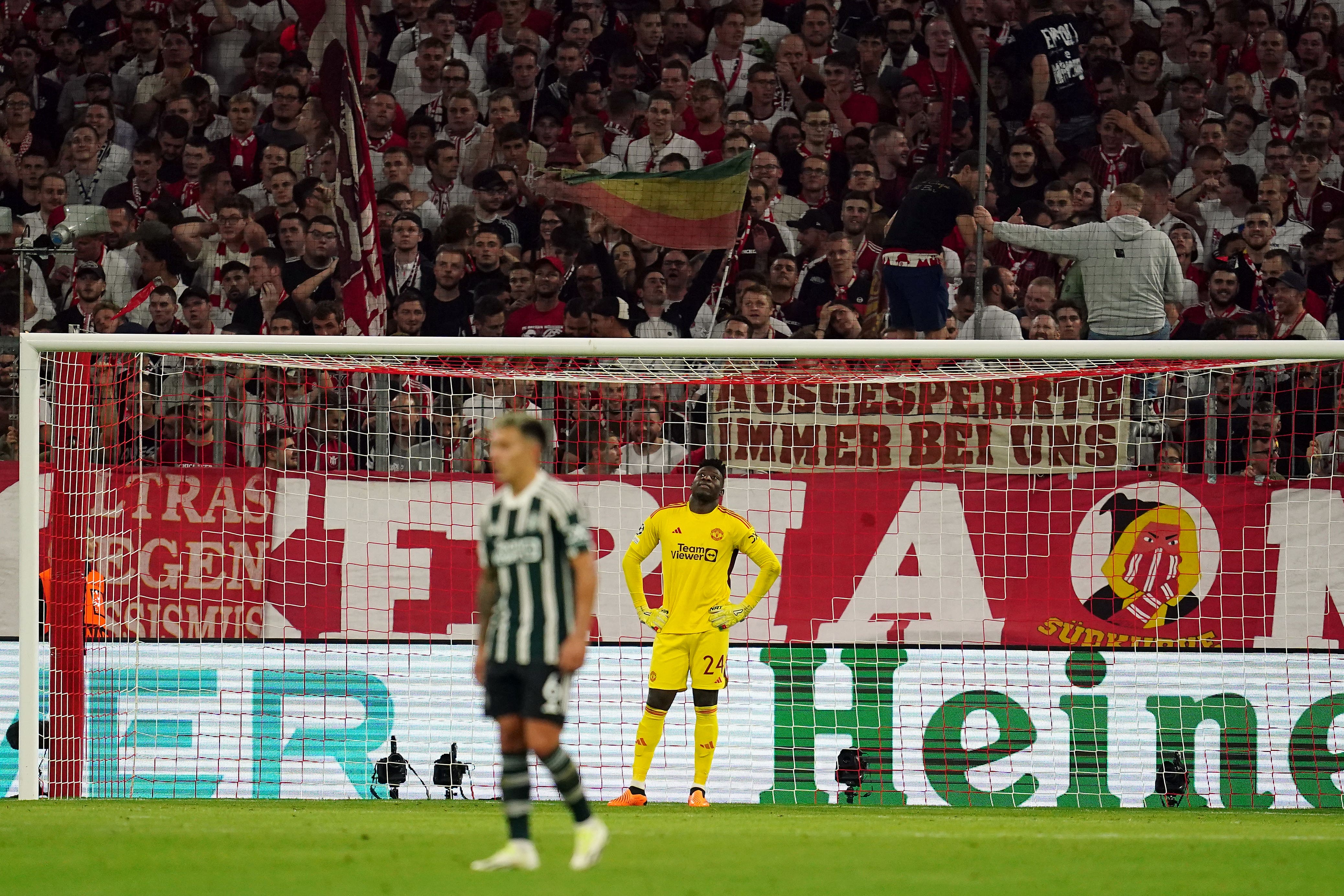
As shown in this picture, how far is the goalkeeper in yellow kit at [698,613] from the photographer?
8.59 m

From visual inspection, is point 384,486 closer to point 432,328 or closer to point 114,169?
point 432,328

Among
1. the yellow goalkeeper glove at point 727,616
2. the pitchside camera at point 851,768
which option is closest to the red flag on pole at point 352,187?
the yellow goalkeeper glove at point 727,616

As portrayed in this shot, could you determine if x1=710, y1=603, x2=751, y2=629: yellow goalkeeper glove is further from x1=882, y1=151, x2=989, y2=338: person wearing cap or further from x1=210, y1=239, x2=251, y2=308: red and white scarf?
x1=210, y1=239, x2=251, y2=308: red and white scarf

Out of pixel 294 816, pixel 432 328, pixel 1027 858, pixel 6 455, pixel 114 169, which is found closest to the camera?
pixel 1027 858

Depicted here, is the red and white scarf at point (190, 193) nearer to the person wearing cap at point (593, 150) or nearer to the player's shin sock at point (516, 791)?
the person wearing cap at point (593, 150)

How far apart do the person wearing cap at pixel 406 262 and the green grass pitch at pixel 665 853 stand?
4.82m

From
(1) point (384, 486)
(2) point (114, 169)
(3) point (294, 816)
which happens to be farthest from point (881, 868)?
(2) point (114, 169)

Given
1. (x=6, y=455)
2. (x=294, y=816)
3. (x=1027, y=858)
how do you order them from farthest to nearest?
1. (x=6, y=455)
2. (x=294, y=816)
3. (x=1027, y=858)

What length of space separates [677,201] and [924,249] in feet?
6.32

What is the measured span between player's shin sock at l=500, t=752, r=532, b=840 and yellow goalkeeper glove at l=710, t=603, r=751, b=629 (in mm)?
3540

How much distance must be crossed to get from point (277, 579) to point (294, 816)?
2723 mm

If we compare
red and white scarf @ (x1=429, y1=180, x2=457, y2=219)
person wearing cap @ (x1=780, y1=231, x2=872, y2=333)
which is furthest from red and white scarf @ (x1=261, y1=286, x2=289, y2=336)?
person wearing cap @ (x1=780, y1=231, x2=872, y2=333)

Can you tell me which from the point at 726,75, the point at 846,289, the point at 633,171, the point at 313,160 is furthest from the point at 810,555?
the point at 313,160

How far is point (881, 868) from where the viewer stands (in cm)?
563
